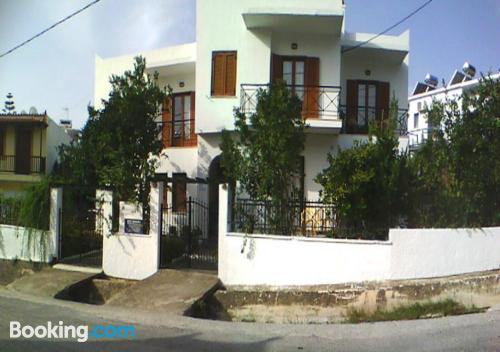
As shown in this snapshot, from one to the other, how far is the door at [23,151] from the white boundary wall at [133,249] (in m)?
15.3

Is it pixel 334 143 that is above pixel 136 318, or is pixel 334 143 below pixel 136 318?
above

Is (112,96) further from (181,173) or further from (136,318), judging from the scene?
(136,318)

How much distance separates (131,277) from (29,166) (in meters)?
16.3

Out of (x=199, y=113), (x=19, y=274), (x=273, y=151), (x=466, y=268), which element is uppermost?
(x=199, y=113)

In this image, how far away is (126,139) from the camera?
11.5 m

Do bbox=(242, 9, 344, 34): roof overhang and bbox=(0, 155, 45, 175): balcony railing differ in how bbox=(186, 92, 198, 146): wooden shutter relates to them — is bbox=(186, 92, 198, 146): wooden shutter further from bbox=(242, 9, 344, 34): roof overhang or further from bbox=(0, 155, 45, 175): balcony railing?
bbox=(0, 155, 45, 175): balcony railing

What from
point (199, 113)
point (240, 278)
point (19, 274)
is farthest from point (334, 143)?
point (19, 274)

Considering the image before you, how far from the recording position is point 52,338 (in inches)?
254

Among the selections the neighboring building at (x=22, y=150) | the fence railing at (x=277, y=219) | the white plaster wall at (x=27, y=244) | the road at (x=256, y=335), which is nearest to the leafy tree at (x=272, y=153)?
the fence railing at (x=277, y=219)

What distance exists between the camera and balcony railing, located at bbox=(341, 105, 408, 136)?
15023 millimetres

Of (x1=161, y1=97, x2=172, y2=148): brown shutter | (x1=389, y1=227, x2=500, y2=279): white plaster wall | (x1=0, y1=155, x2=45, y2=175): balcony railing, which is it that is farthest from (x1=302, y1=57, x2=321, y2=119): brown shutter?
(x1=0, y1=155, x2=45, y2=175): balcony railing

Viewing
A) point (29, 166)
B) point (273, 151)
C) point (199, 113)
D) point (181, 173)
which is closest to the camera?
point (273, 151)

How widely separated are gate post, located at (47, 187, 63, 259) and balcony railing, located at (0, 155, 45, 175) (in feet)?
43.6

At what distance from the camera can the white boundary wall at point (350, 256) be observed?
8.83m
